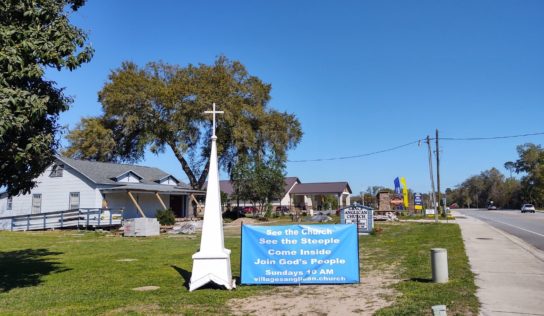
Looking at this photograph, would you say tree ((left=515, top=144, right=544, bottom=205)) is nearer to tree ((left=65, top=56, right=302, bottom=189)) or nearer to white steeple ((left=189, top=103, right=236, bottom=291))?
tree ((left=65, top=56, right=302, bottom=189))

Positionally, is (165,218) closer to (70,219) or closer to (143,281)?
(70,219)

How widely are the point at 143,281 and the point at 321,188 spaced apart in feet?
248

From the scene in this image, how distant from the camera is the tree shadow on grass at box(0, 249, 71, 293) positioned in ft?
36.4

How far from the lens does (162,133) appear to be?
45219 mm

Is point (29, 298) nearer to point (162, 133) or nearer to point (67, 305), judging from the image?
point (67, 305)

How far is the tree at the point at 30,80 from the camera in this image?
27.7 ft

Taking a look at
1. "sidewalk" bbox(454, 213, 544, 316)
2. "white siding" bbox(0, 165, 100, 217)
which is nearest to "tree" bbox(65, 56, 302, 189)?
"white siding" bbox(0, 165, 100, 217)

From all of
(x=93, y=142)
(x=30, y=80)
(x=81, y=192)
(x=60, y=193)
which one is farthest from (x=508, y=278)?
(x=93, y=142)

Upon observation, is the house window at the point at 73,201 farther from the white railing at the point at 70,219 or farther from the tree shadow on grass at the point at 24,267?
the tree shadow on grass at the point at 24,267

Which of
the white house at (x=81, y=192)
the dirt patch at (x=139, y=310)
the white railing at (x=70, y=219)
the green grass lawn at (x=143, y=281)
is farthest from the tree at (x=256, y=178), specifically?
the dirt patch at (x=139, y=310)

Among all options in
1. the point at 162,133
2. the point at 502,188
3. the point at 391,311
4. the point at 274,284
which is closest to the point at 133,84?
→ the point at 162,133

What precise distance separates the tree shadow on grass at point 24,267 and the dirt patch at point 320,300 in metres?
5.52

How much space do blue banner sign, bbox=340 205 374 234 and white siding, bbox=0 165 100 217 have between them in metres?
17.9

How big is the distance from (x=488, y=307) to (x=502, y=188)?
13884 cm
